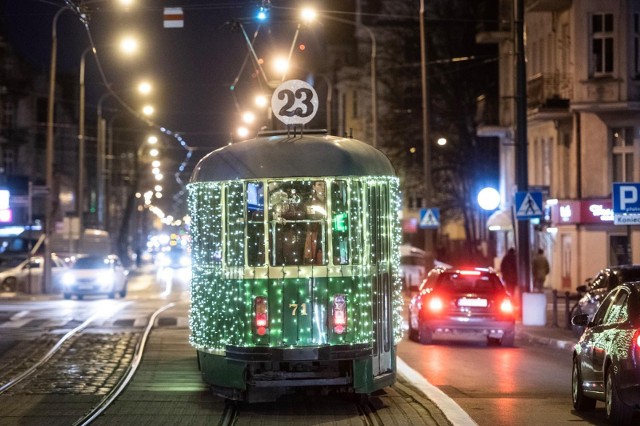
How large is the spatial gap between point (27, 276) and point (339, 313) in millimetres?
34648

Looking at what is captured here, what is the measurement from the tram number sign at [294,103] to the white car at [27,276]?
32520 mm

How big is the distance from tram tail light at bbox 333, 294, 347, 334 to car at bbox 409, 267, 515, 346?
10833 millimetres

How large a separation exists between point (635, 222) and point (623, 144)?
785 inches

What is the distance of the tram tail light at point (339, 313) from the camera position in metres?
14.1

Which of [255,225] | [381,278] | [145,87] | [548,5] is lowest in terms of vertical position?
[381,278]

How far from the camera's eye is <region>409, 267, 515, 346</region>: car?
24.7m

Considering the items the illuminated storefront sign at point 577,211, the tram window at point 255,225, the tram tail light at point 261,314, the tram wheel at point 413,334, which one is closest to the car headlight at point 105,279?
the illuminated storefront sign at point 577,211

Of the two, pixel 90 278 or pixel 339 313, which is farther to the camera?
pixel 90 278

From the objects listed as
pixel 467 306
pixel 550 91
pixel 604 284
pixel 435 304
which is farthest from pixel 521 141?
pixel 550 91

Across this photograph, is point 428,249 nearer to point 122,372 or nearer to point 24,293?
point 24,293

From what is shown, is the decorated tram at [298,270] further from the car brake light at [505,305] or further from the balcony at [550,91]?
the balcony at [550,91]

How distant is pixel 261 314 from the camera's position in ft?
46.2

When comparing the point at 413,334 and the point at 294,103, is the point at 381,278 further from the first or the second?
the point at 413,334

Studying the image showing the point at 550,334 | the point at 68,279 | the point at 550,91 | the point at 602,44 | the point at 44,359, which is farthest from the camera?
the point at 550,91
